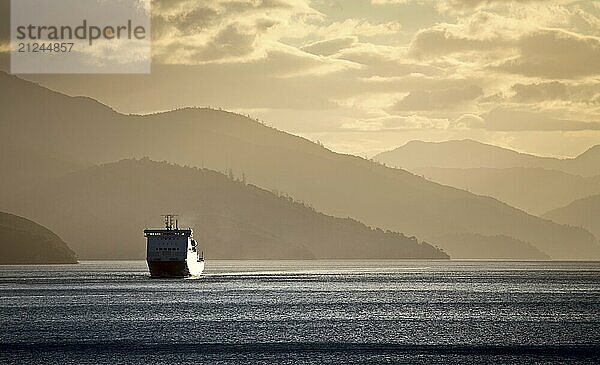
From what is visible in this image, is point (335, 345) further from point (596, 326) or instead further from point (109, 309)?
point (109, 309)

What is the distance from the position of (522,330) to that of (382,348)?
88.3 ft

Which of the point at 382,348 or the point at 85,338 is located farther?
the point at 85,338

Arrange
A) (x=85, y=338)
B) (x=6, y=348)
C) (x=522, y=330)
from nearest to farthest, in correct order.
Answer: (x=6, y=348), (x=85, y=338), (x=522, y=330)

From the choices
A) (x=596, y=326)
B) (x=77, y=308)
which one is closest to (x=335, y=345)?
(x=596, y=326)

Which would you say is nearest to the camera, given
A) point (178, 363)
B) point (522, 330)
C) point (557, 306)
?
point (178, 363)

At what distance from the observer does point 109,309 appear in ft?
526

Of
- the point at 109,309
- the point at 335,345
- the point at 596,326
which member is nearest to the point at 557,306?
the point at 596,326

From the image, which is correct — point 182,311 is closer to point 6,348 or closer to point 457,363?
point 6,348

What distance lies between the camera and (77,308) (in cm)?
16425

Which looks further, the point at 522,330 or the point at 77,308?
the point at 77,308

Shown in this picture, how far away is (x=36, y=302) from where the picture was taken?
7190 inches

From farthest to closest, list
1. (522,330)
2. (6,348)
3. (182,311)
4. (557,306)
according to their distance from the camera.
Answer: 1. (557,306)
2. (182,311)
3. (522,330)
4. (6,348)

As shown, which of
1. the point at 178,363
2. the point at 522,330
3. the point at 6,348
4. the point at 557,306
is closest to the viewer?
the point at 178,363

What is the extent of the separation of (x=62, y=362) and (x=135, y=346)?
13427mm
